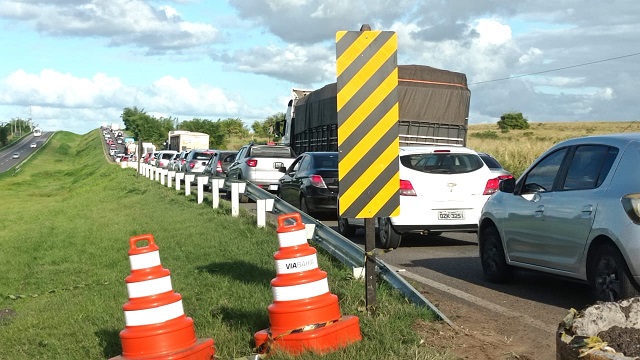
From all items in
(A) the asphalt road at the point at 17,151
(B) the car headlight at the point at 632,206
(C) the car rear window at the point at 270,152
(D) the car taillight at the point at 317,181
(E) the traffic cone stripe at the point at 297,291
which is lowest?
(A) the asphalt road at the point at 17,151

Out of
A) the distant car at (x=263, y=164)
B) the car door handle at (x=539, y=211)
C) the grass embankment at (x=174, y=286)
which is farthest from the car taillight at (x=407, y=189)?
the distant car at (x=263, y=164)

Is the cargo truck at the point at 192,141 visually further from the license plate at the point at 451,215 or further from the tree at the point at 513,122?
the license plate at the point at 451,215

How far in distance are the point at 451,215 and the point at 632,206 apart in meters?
6.19

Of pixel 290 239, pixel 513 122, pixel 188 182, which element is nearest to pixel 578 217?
pixel 290 239

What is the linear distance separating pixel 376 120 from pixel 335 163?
12.1 m

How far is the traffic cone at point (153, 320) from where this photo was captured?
247 inches

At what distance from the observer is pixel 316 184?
18938mm

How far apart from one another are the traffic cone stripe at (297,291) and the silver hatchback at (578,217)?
2.75 m

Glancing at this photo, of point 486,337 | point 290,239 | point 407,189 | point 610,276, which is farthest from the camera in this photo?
point 407,189

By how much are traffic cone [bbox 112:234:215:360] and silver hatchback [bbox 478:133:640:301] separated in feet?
11.7

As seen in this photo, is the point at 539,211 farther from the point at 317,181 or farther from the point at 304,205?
the point at 304,205

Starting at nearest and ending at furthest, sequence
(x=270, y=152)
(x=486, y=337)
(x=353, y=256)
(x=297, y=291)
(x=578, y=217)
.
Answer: (x=297, y=291) → (x=486, y=337) → (x=578, y=217) → (x=353, y=256) → (x=270, y=152)

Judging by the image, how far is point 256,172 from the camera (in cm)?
2705

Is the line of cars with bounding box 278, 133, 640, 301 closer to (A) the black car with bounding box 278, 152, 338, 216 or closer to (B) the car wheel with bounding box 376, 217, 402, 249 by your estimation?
(B) the car wheel with bounding box 376, 217, 402, 249
